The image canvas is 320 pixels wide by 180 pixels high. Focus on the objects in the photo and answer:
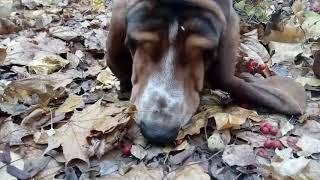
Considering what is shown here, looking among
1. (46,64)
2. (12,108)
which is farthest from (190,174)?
(46,64)

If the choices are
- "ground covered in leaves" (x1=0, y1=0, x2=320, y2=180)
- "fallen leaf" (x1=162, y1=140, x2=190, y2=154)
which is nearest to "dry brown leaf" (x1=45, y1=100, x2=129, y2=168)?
"ground covered in leaves" (x1=0, y1=0, x2=320, y2=180)

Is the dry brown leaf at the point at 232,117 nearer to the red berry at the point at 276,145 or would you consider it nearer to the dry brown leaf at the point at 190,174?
the red berry at the point at 276,145

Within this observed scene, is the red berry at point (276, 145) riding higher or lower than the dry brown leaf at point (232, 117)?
lower

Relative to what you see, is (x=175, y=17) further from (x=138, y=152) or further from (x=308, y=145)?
(x=308, y=145)

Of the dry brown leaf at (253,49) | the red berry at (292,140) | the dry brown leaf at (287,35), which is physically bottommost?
the red berry at (292,140)

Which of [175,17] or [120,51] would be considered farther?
[120,51]

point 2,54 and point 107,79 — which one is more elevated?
point 2,54

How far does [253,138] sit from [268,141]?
0.31 ft

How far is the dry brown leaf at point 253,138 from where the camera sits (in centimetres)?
274

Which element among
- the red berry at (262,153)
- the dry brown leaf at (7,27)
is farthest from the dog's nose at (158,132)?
the dry brown leaf at (7,27)

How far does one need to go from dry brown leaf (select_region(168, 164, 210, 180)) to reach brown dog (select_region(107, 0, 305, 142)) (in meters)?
0.21

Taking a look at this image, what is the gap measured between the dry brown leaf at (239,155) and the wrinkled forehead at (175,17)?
61 centimetres

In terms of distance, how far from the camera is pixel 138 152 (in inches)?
103

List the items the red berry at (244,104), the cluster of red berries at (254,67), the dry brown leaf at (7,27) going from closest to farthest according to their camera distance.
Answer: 1. the red berry at (244,104)
2. the cluster of red berries at (254,67)
3. the dry brown leaf at (7,27)
